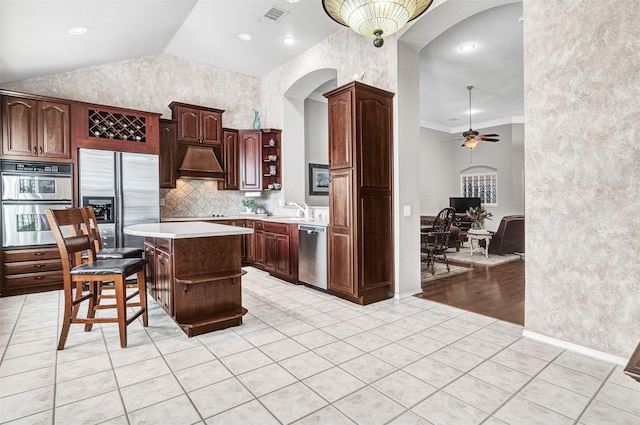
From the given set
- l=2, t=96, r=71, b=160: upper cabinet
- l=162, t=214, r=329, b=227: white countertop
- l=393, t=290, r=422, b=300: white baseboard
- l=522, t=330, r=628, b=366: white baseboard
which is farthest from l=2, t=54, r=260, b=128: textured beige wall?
l=522, t=330, r=628, b=366: white baseboard

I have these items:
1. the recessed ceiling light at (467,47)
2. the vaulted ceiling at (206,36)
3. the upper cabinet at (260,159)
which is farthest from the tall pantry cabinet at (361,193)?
the upper cabinet at (260,159)

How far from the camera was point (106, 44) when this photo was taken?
4.48 meters

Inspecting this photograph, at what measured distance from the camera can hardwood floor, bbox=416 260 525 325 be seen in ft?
11.7

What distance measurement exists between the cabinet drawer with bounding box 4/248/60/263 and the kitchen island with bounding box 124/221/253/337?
210cm

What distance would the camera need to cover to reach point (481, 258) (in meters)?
6.76

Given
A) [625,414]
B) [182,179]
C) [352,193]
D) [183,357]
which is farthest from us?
[182,179]

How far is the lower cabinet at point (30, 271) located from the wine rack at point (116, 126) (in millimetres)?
1702

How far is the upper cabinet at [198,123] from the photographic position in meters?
5.56

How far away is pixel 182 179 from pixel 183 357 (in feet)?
13.4

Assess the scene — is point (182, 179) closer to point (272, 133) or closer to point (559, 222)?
point (272, 133)

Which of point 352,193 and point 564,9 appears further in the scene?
point 352,193

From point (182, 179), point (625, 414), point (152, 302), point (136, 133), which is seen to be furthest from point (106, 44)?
point (625, 414)

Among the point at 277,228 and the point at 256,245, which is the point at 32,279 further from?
the point at 277,228

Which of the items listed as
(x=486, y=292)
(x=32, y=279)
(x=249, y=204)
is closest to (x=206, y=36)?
(x=249, y=204)
